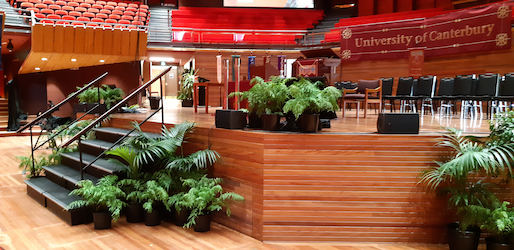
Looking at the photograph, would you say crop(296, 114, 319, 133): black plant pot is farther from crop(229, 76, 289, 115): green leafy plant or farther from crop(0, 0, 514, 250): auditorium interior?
crop(229, 76, 289, 115): green leafy plant

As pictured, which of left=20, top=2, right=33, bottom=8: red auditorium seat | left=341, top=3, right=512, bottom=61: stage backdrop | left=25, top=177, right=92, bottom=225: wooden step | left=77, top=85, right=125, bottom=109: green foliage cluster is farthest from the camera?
left=20, top=2, right=33, bottom=8: red auditorium seat

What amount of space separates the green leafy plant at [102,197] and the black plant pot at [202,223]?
721 mm

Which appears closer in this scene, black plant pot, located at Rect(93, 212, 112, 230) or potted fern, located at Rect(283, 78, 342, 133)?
potted fern, located at Rect(283, 78, 342, 133)

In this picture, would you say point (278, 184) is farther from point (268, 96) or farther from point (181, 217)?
point (181, 217)

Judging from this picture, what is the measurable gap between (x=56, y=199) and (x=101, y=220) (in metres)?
0.78

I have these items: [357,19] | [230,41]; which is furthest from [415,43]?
[230,41]

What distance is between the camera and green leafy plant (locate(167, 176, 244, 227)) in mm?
3336

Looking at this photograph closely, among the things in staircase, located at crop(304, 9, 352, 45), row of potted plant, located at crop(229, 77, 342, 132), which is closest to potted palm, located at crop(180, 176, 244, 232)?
row of potted plant, located at crop(229, 77, 342, 132)

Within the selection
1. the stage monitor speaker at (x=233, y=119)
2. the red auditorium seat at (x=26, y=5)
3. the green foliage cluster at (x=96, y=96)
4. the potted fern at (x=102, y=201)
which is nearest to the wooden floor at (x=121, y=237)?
the potted fern at (x=102, y=201)

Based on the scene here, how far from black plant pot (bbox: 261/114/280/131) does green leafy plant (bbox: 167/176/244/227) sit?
0.70 m

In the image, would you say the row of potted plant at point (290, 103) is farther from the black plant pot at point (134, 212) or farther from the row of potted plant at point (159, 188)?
the black plant pot at point (134, 212)

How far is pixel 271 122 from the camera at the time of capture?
3.38 m

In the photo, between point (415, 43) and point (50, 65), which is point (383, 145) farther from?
point (50, 65)

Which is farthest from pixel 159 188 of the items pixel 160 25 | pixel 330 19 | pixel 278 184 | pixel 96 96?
pixel 330 19
